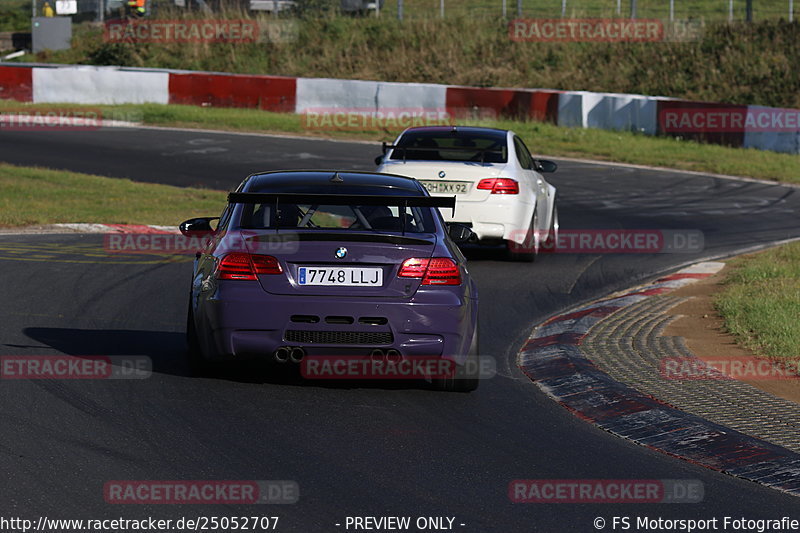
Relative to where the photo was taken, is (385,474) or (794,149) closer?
(385,474)

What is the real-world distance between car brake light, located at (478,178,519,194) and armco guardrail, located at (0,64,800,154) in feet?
50.3

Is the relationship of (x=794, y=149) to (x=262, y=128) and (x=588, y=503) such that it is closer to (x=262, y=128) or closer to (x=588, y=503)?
(x=262, y=128)

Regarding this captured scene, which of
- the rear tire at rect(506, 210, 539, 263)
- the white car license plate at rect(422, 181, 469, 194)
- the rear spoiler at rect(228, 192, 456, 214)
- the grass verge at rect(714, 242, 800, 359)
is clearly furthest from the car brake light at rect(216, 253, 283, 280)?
the rear tire at rect(506, 210, 539, 263)

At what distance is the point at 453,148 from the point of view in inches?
565

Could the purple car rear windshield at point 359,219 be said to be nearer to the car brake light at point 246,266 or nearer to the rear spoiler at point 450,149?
the car brake light at point 246,266

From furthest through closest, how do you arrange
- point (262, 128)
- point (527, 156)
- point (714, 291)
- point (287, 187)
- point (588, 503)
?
point (262, 128) < point (527, 156) < point (714, 291) < point (287, 187) < point (588, 503)

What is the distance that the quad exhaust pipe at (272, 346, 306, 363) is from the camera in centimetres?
753

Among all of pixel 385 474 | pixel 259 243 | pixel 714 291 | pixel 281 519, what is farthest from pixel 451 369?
pixel 714 291

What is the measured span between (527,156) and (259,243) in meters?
7.90

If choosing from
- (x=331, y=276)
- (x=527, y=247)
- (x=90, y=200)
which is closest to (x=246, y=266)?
(x=331, y=276)

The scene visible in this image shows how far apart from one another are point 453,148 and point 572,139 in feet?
53.2

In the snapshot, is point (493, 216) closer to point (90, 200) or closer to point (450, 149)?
point (450, 149)

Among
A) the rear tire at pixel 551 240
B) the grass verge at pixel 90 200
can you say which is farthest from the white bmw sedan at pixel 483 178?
the grass verge at pixel 90 200

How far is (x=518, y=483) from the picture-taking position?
5.98 metres
